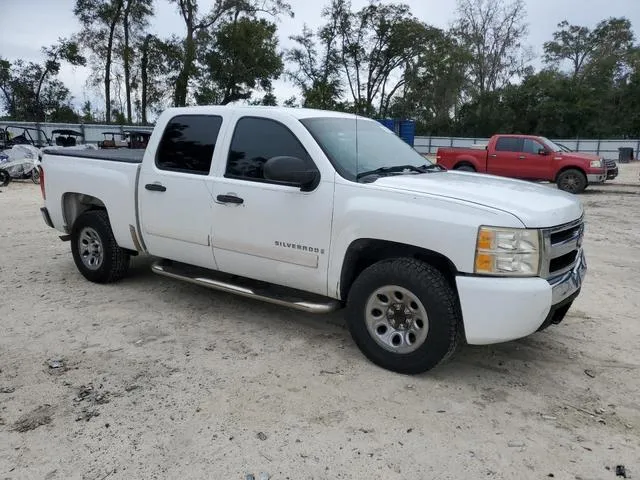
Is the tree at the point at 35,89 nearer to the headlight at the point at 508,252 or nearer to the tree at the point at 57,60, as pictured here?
the tree at the point at 57,60

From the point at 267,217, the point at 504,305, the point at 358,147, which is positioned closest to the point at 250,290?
the point at 267,217

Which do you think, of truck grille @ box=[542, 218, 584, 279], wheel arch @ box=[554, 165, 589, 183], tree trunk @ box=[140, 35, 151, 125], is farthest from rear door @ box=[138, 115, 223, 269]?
tree trunk @ box=[140, 35, 151, 125]

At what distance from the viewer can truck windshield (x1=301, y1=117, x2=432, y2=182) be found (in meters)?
3.98

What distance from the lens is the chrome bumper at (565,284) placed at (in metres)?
3.36

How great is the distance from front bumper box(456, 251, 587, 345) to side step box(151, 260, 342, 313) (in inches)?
41.8

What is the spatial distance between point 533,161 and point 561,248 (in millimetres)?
13463

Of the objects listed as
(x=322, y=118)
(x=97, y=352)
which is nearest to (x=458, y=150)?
(x=322, y=118)

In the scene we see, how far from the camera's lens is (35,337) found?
4.30m

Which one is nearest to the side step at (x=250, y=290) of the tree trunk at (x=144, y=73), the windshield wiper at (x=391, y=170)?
the windshield wiper at (x=391, y=170)

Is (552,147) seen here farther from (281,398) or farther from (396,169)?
(281,398)

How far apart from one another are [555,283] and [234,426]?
7.15 feet

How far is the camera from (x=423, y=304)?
3465mm

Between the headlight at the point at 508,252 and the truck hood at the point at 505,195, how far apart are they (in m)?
0.09

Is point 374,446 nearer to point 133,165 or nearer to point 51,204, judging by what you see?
point 133,165
